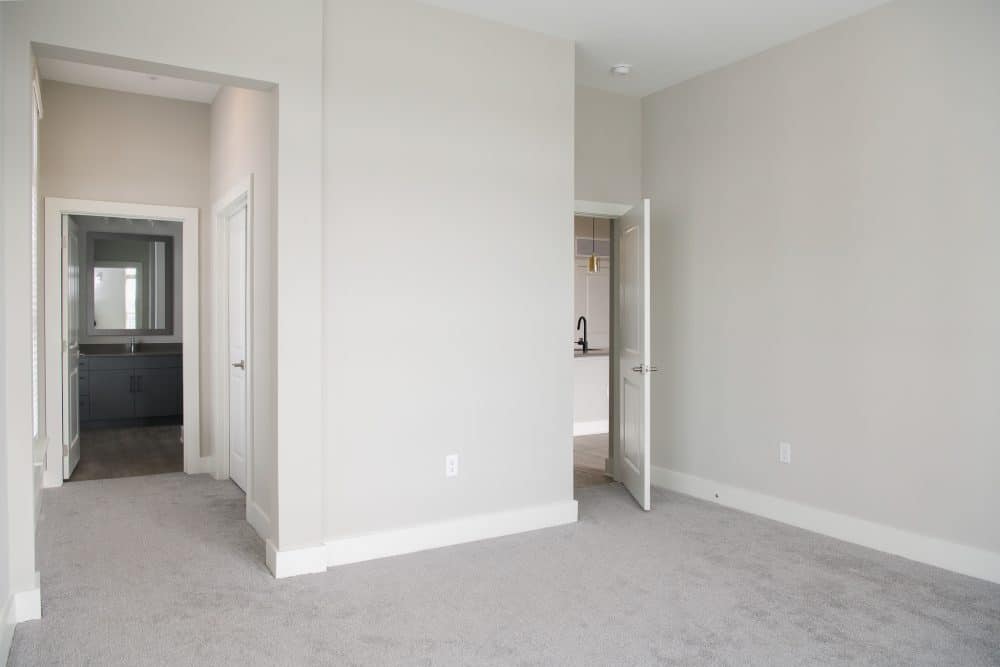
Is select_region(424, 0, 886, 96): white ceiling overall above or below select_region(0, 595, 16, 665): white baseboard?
above

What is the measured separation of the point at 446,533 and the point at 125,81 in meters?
4.00

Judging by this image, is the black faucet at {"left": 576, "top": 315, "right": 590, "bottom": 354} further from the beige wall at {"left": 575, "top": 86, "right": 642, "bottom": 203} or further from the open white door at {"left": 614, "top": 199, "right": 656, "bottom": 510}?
the beige wall at {"left": 575, "top": 86, "right": 642, "bottom": 203}

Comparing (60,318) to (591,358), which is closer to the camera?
(60,318)

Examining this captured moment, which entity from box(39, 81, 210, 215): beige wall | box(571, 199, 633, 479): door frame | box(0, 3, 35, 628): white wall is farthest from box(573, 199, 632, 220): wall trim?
box(0, 3, 35, 628): white wall

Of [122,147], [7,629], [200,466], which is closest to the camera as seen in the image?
[7,629]

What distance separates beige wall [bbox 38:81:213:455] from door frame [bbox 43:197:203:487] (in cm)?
6

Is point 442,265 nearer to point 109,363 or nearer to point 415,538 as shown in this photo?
point 415,538

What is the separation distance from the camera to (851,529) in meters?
3.83

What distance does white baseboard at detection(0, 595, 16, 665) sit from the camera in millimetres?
2411

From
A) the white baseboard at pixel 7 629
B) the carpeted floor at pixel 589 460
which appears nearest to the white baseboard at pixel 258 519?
the white baseboard at pixel 7 629

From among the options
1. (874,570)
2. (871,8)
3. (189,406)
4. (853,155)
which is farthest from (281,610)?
A: (871,8)

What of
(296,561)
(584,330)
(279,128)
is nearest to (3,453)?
(296,561)

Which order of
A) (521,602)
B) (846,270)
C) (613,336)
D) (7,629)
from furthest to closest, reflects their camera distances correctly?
(613,336) < (846,270) < (521,602) < (7,629)

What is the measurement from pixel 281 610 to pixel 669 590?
168cm
